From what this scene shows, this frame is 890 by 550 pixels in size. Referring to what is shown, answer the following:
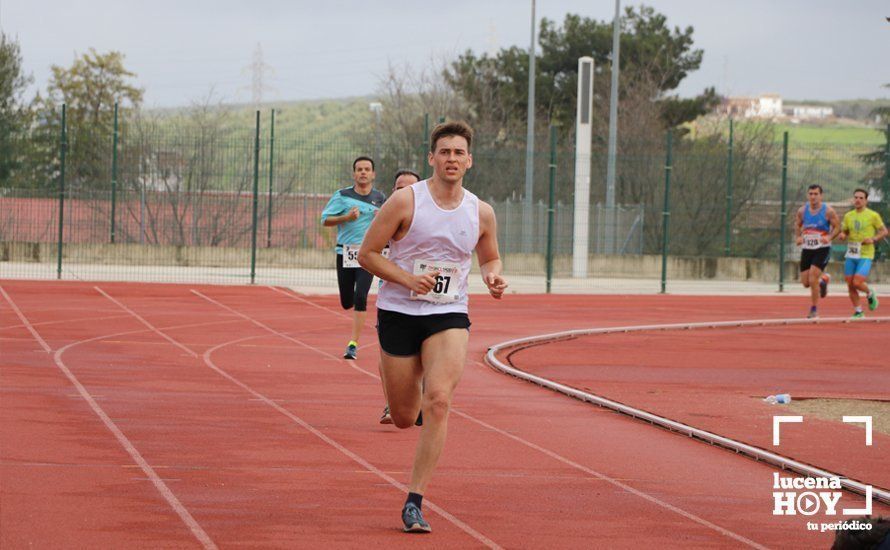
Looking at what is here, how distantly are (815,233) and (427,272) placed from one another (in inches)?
589

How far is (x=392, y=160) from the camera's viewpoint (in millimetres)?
29859

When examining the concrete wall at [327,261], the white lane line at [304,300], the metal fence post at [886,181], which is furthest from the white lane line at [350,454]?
the metal fence post at [886,181]

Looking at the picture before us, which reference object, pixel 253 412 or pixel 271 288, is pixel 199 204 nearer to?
pixel 271 288

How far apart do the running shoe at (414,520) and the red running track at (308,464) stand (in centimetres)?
7

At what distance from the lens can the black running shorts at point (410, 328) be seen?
7.29 metres

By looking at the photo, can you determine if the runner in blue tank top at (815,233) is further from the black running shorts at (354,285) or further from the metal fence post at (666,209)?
the black running shorts at (354,285)

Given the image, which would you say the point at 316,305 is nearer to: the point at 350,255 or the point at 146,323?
the point at 146,323

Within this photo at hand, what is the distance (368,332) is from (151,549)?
1177cm

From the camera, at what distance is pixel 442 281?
23.9ft

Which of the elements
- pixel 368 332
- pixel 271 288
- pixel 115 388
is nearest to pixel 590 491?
pixel 115 388

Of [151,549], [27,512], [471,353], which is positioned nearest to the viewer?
[151,549]

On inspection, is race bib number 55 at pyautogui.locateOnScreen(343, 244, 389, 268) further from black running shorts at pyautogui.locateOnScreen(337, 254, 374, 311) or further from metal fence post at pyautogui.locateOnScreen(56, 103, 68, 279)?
metal fence post at pyautogui.locateOnScreen(56, 103, 68, 279)

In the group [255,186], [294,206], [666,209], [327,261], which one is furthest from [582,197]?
[255,186]

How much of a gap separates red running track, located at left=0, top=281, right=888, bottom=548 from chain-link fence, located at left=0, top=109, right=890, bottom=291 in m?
12.7
